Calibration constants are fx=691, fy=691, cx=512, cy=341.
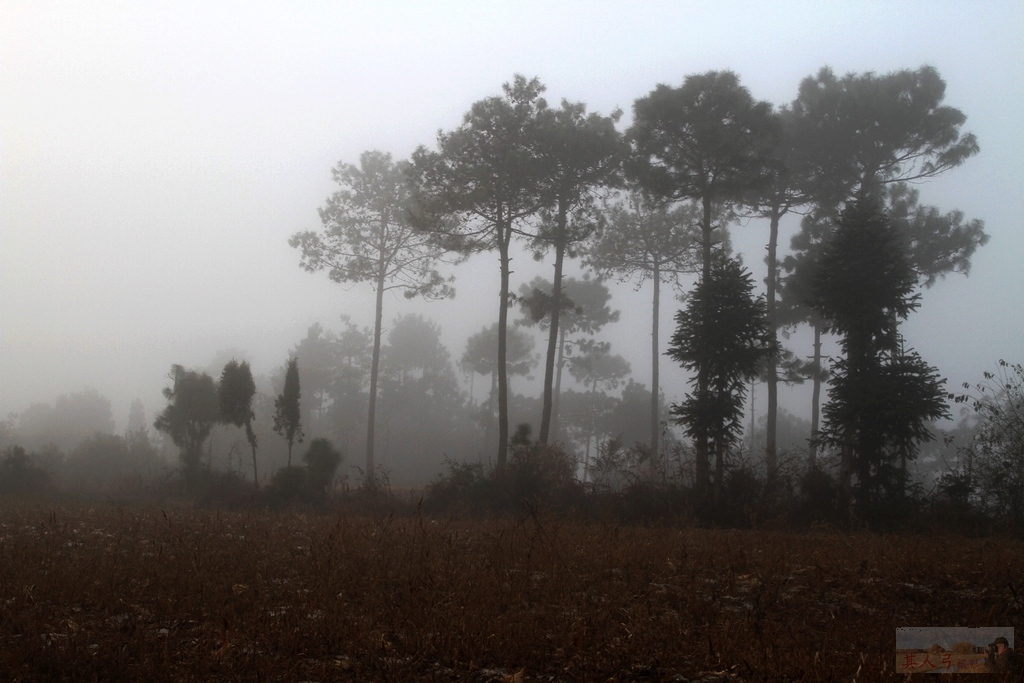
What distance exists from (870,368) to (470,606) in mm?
15811

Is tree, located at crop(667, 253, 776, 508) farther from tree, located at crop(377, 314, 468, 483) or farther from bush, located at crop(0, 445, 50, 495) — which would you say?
tree, located at crop(377, 314, 468, 483)

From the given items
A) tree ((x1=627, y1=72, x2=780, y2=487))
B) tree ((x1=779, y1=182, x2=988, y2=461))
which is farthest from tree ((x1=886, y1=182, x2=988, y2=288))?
tree ((x1=627, y1=72, x2=780, y2=487))

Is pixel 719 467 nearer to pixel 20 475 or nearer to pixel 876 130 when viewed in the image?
pixel 876 130

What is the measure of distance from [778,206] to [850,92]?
5.14 metres

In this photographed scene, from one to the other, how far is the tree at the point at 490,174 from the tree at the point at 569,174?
1.87ft

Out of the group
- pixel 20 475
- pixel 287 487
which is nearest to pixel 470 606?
pixel 287 487

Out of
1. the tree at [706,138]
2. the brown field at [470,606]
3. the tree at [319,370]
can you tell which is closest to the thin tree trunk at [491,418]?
the tree at [319,370]

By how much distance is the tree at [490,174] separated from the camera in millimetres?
25812

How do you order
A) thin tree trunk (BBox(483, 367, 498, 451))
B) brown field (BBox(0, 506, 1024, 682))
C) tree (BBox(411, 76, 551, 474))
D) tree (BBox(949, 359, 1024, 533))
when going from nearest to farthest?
brown field (BBox(0, 506, 1024, 682)) < tree (BBox(949, 359, 1024, 533)) < tree (BBox(411, 76, 551, 474)) < thin tree trunk (BBox(483, 367, 498, 451))

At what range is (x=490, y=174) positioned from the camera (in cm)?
2558

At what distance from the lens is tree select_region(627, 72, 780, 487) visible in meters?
24.2

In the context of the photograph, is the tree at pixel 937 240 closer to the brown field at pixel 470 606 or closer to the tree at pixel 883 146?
the tree at pixel 883 146

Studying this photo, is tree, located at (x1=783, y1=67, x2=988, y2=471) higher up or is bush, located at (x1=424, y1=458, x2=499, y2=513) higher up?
tree, located at (x1=783, y1=67, x2=988, y2=471)

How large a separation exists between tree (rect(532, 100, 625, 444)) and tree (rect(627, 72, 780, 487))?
174 cm
